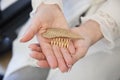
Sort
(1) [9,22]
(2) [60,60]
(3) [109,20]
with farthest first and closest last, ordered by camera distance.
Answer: (1) [9,22], (3) [109,20], (2) [60,60]

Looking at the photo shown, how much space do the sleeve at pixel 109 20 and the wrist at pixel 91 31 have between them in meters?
0.01

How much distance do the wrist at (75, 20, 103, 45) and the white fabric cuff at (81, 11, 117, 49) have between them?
0.01m

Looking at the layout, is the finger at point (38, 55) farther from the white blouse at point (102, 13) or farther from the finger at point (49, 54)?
the white blouse at point (102, 13)

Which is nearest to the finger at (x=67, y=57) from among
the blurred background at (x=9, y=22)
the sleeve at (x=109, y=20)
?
the sleeve at (x=109, y=20)

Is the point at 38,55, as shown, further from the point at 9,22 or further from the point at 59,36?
the point at 9,22

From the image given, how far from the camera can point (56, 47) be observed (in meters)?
0.60

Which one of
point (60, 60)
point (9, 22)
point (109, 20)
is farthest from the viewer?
point (9, 22)

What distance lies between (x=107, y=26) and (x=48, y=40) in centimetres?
17

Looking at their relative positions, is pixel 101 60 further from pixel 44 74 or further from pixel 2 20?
pixel 2 20

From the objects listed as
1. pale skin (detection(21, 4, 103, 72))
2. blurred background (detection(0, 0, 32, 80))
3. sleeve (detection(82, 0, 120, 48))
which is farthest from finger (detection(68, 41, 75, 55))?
blurred background (detection(0, 0, 32, 80))

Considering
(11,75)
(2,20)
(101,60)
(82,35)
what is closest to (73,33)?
(82,35)

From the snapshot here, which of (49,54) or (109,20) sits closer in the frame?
(49,54)

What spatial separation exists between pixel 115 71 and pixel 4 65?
70 centimetres

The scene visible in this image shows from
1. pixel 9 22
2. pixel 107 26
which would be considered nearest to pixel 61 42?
pixel 107 26
